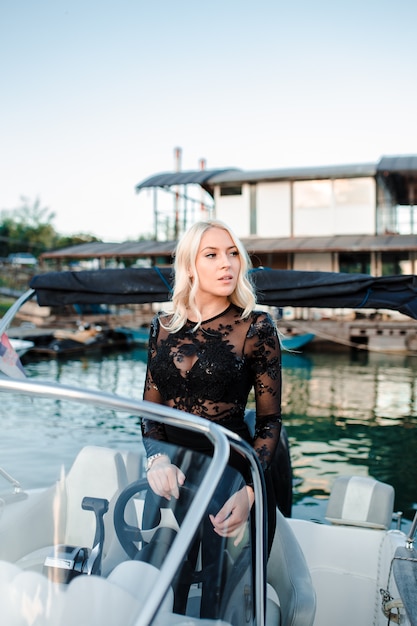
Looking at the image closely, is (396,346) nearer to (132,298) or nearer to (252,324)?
(132,298)

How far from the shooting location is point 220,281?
97.7 inches

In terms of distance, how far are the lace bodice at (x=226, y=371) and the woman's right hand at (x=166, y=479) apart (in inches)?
24.5

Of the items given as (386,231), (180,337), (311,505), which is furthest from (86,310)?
(180,337)

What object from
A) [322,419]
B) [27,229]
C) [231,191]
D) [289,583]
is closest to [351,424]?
[322,419]

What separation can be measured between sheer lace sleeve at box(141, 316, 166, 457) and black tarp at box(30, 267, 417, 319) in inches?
82.4

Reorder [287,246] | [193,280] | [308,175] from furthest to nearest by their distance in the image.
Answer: [308,175] → [287,246] → [193,280]

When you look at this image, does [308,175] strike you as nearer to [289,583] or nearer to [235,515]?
[289,583]

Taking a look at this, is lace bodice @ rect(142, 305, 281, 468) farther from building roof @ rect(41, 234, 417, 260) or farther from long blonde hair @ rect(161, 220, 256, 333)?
building roof @ rect(41, 234, 417, 260)

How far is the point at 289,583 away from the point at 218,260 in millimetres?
1306

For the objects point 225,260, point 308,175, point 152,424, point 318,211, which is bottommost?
point 152,424

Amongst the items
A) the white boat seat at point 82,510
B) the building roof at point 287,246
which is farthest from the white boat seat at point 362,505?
the building roof at point 287,246

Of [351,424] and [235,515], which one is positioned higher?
[235,515]

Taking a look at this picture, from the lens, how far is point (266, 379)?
94.4 inches

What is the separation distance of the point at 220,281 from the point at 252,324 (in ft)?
0.69
